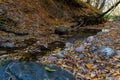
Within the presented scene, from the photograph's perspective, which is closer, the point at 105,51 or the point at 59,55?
the point at 105,51

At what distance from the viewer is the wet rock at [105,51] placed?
17.7 ft

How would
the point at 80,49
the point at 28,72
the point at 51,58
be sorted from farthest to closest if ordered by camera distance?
the point at 80,49, the point at 51,58, the point at 28,72

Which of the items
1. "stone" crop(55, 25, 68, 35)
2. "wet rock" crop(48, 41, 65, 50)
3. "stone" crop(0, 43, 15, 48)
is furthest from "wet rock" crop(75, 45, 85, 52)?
"stone" crop(55, 25, 68, 35)

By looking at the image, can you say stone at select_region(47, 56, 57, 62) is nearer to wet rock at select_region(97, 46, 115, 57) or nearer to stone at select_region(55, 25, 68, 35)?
wet rock at select_region(97, 46, 115, 57)

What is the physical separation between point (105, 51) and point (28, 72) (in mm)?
2435

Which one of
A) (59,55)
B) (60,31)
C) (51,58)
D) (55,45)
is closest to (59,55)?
(59,55)

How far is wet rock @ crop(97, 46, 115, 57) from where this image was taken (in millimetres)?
5396

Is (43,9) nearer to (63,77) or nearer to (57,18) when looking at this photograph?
(57,18)

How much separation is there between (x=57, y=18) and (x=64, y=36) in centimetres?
296

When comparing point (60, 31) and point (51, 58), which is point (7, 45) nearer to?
point (51, 58)

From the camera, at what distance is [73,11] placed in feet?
43.2

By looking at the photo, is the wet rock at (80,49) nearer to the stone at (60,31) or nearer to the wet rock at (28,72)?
the wet rock at (28,72)

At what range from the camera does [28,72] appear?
3.74 meters

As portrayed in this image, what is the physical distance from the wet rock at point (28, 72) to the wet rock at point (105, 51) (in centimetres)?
163
